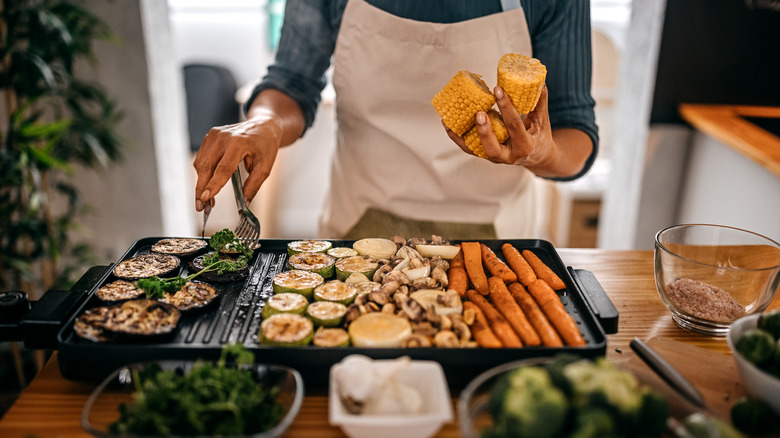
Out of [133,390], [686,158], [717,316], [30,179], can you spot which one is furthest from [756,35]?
[30,179]

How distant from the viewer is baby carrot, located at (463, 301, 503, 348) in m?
1.22

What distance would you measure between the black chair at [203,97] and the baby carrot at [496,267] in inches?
158

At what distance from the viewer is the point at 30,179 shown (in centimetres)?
283

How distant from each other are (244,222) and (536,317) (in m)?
0.89

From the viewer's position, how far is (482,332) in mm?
1257

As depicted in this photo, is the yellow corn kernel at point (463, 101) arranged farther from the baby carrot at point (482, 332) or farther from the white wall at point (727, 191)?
the white wall at point (727, 191)

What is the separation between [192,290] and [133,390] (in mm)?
312

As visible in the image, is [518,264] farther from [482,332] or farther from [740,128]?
[740,128]

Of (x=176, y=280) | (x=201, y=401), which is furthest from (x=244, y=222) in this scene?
(x=201, y=401)

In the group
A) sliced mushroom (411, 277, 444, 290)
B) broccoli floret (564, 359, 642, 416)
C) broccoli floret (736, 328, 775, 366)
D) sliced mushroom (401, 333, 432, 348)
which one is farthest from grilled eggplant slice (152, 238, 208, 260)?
broccoli floret (736, 328, 775, 366)

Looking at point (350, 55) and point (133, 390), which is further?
point (350, 55)

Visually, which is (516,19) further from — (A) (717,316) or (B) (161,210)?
(B) (161,210)

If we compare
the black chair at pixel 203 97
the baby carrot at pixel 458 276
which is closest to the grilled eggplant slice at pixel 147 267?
the baby carrot at pixel 458 276

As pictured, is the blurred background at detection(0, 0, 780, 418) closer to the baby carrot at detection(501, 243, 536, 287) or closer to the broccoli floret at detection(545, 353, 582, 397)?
the baby carrot at detection(501, 243, 536, 287)
